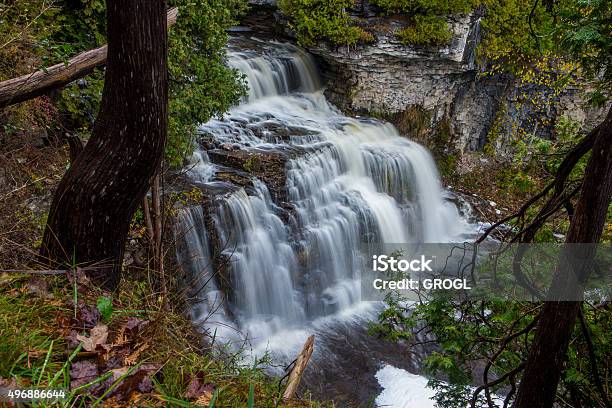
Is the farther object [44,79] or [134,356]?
[44,79]

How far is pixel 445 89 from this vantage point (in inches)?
593

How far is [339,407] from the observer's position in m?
6.90

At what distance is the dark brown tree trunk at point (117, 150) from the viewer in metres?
2.93

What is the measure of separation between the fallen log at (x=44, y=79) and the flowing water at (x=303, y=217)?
3.06 meters

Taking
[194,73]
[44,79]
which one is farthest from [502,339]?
[194,73]

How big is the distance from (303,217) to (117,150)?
6908 mm

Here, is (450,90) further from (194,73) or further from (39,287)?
(39,287)

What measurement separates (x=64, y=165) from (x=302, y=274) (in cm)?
483

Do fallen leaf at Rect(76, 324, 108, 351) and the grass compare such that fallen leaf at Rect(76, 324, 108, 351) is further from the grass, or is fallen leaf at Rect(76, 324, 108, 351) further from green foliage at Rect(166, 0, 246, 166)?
green foliage at Rect(166, 0, 246, 166)

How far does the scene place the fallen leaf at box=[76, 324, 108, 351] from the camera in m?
2.44

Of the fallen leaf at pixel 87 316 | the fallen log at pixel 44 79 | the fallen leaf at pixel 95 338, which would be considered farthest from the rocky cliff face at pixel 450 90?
the fallen leaf at pixel 95 338

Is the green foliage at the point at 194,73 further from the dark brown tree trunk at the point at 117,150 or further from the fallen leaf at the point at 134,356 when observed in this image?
the fallen leaf at the point at 134,356

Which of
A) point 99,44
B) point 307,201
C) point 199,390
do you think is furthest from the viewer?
point 307,201

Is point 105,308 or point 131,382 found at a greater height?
point 105,308
